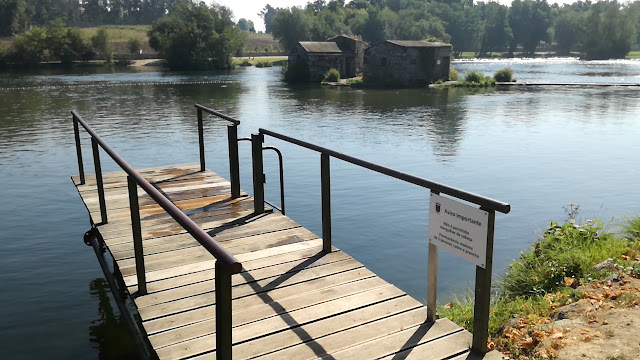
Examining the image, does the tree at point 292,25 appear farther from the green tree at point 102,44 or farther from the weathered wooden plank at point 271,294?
the weathered wooden plank at point 271,294

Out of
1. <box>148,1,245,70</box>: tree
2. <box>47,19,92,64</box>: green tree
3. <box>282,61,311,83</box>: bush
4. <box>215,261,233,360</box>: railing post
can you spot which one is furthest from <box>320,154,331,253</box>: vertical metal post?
<box>47,19,92,64</box>: green tree

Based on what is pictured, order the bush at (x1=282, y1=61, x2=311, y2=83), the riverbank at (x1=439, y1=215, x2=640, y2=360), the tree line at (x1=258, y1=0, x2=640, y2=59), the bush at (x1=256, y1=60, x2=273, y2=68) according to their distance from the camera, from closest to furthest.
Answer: the riverbank at (x1=439, y1=215, x2=640, y2=360), the bush at (x1=282, y1=61, x2=311, y2=83), the bush at (x1=256, y1=60, x2=273, y2=68), the tree line at (x1=258, y1=0, x2=640, y2=59)

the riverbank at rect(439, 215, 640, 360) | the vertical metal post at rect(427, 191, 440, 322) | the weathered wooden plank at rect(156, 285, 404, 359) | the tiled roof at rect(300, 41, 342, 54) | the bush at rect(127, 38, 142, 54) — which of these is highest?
the bush at rect(127, 38, 142, 54)

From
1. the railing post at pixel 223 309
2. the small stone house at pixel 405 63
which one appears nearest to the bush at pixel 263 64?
the small stone house at pixel 405 63

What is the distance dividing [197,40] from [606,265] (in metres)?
75.3

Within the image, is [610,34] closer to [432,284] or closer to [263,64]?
[263,64]

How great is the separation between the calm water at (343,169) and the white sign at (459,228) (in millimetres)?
4245

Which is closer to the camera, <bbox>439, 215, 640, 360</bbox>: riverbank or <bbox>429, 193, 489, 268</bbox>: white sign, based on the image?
<bbox>429, 193, 489, 268</bbox>: white sign

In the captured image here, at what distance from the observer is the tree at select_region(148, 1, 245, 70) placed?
7562 cm

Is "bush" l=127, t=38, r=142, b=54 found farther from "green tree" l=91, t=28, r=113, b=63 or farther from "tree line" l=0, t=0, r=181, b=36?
"tree line" l=0, t=0, r=181, b=36

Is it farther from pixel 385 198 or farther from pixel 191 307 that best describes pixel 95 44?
pixel 191 307

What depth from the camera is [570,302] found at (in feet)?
18.5

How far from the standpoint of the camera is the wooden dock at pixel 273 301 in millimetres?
3795

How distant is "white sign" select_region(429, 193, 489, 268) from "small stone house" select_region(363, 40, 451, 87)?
4485cm
